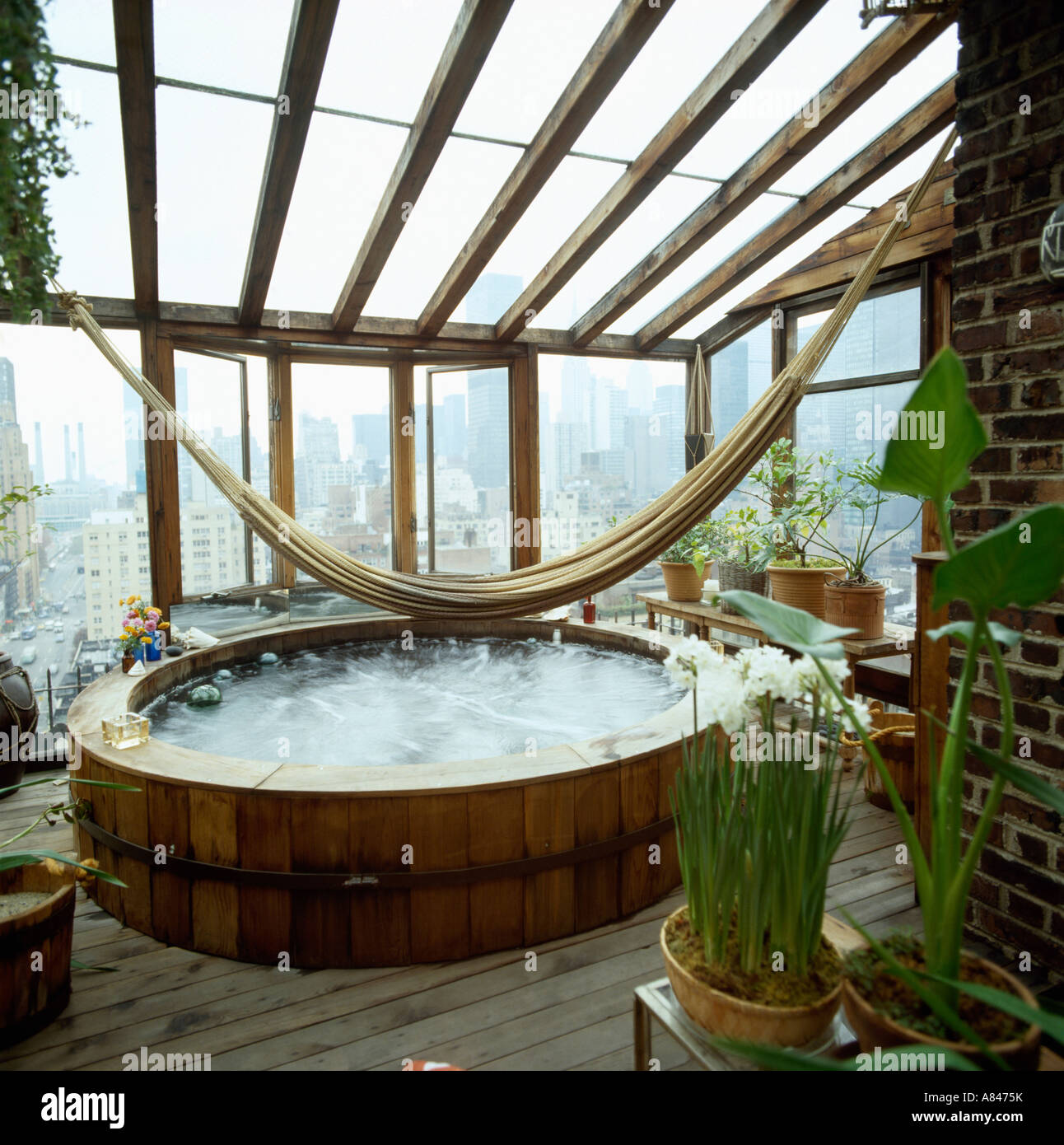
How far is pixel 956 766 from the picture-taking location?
914 millimetres

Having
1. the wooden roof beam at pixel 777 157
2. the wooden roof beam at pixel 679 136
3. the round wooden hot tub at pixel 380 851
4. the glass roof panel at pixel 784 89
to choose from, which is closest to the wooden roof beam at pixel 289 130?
the wooden roof beam at pixel 679 136

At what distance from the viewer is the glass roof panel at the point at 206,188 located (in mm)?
2830

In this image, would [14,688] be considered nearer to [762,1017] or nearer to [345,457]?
[345,457]

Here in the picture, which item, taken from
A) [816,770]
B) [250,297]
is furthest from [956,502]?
[250,297]

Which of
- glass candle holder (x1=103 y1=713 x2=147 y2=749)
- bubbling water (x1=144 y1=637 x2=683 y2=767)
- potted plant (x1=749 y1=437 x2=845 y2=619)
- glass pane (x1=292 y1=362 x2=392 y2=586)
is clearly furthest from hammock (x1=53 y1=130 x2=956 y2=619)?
glass pane (x1=292 y1=362 x2=392 y2=586)

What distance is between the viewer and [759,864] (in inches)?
38.8

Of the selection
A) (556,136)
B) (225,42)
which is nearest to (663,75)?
(556,136)

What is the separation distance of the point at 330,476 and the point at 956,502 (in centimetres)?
379

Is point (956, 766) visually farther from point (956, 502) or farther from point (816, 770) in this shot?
point (956, 502)

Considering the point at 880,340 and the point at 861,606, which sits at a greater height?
the point at 880,340

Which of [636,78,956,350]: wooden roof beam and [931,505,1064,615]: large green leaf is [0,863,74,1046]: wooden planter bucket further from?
[636,78,956,350]: wooden roof beam

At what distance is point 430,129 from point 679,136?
0.97 metres

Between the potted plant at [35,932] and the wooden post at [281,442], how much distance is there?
2843 mm

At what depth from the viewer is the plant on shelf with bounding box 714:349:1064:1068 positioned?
776mm
